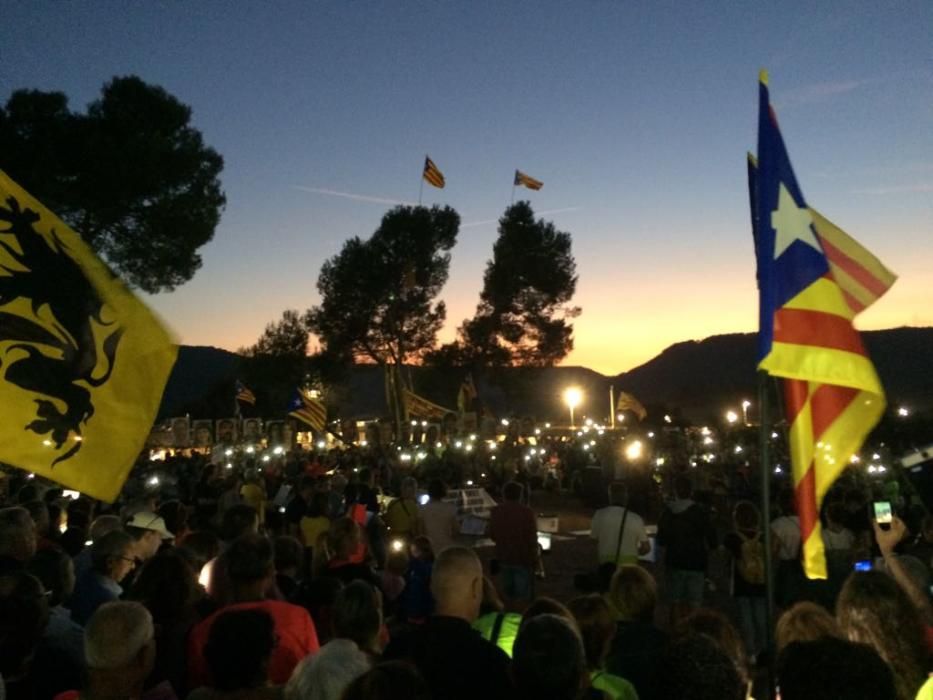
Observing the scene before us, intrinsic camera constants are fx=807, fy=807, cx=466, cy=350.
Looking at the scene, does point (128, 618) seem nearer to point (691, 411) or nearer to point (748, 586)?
point (748, 586)

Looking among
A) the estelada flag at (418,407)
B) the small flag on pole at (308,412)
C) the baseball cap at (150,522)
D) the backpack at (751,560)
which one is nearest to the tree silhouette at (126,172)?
the small flag on pole at (308,412)

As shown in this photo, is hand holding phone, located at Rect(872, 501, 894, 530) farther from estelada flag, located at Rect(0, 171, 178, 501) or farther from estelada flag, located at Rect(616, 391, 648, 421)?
estelada flag, located at Rect(616, 391, 648, 421)

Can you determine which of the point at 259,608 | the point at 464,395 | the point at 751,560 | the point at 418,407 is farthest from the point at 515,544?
the point at 464,395

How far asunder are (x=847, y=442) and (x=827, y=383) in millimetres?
341

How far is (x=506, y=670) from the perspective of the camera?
3059 millimetres

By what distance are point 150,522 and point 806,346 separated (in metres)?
5.77

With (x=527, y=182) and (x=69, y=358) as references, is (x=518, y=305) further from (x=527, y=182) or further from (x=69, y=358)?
(x=69, y=358)

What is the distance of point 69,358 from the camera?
3.96m

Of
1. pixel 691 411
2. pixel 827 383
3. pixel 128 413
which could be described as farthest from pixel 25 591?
pixel 691 411

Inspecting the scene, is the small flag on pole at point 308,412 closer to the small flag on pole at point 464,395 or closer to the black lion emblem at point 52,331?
the small flag on pole at point 464,395

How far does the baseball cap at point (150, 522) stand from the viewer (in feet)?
23.4

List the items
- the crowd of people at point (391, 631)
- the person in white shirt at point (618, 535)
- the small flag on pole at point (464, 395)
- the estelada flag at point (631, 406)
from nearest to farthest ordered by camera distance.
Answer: the crowd of people at point (391, 631) < the person in white shirt at point (618, 535) < the estelada flag at point (631, 406) < the small flag on pole at point (464, 395)

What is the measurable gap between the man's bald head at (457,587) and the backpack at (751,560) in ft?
14.2

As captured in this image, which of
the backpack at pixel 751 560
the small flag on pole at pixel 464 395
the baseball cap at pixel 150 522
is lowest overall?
the backpack at pixel 751 560
